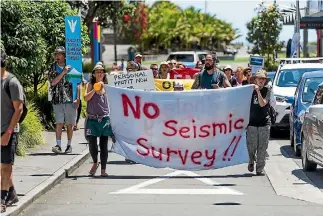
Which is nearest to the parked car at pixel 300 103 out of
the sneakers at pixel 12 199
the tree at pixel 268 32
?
the sneakers at pixel 12 199

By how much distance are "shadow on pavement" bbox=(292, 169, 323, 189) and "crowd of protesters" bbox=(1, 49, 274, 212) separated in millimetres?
725

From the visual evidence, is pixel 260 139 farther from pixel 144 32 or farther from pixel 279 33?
pixel 144 32

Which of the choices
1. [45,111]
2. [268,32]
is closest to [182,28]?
[268,32]

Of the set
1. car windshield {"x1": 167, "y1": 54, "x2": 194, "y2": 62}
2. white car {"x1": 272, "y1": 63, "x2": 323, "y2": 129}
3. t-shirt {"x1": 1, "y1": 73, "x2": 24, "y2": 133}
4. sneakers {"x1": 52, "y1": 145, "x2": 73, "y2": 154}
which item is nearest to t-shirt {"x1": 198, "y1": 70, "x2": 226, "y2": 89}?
sneakers {"x1": 52, "y1": 145, "x2": 73, "y2": 154}

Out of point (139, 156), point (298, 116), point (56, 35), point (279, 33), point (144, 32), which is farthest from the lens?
point (144, 32)

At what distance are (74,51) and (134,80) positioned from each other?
1.67m

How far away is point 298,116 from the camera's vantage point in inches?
713

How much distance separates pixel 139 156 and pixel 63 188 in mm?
1376

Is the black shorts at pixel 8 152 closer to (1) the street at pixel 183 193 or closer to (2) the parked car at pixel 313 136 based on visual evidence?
(1) the street at pixel 183 193

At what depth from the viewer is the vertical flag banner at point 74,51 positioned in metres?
17.0

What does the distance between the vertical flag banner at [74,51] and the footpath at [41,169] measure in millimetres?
1289

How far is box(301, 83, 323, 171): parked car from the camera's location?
46.1 feet

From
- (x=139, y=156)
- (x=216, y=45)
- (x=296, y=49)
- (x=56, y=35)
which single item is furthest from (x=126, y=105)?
(x=216, y=45)

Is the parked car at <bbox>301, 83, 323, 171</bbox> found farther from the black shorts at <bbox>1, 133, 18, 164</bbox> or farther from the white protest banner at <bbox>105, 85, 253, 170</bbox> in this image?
the black shorts at <bbox>1, 133, 18, 164</bbox>
